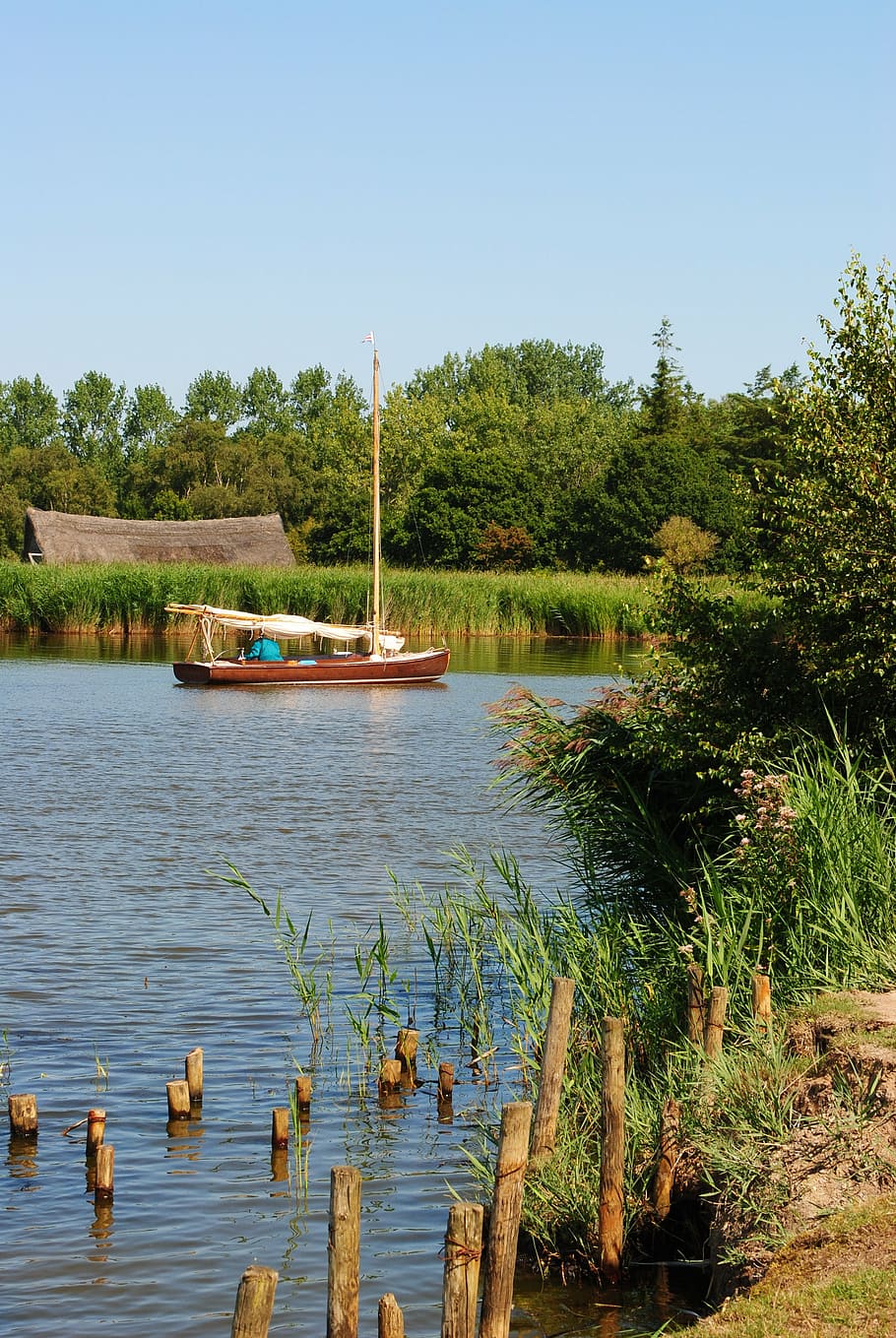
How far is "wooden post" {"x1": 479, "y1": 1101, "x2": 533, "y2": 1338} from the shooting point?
5539mm

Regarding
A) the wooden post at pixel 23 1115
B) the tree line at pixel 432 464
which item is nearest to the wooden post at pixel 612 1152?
the wooden post at pixel 23 1115

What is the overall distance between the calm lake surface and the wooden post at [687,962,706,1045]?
4.21ft

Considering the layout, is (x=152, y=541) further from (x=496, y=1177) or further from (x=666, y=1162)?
(x=496, y=1177)

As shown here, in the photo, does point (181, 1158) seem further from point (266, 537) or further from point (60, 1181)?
point (266, 537)

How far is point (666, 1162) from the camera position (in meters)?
7.00

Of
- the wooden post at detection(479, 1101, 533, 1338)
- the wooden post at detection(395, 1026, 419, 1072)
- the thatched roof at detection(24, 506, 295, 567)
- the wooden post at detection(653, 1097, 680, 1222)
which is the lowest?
the wooden post at detection(395, 1026, 419, 1072)

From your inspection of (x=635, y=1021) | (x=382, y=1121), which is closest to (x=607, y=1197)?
(x=635, y=1021)

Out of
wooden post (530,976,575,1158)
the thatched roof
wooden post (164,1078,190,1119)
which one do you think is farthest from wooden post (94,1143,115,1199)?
the thatched roof

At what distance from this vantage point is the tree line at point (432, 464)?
3100 inches

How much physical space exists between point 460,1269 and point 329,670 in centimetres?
3625

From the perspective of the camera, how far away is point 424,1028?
10.8 meters

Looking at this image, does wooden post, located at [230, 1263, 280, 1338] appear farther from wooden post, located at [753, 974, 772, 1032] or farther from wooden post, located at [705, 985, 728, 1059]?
wooden post, located at [753, 974, 772, 1032]

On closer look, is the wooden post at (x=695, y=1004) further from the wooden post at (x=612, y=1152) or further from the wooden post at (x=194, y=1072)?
the wooden post at (x=194, y=1072)

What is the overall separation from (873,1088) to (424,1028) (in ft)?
15.5
